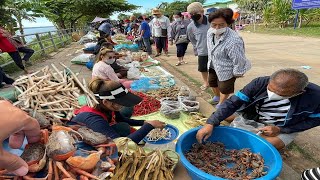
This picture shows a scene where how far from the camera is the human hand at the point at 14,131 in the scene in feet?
4.56

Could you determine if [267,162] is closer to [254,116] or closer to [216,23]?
[254,116]

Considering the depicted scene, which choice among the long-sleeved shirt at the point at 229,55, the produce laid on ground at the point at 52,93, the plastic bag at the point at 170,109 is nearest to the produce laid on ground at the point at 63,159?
the produce laid on ground at the point at 52,93

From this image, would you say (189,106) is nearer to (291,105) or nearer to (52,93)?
(291,105)

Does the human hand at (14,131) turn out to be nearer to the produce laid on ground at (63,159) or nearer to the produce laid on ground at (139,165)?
the produce laid on ground at (63,159)

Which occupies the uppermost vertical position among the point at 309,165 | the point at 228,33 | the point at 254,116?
the point at 228,33

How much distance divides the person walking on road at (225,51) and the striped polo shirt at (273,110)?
2.83 ft

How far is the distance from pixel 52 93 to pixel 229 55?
278cm

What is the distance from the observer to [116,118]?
2.82 meters

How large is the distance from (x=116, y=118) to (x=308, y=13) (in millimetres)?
23552

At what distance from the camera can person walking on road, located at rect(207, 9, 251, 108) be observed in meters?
3.43

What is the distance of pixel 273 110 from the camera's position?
2611 millimetres

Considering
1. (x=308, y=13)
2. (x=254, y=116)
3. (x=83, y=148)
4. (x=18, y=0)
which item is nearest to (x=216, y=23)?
(x=254, y=116)

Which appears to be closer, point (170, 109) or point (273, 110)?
point (273, 110)

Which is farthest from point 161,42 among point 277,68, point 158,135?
point 158,135
